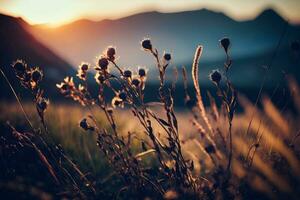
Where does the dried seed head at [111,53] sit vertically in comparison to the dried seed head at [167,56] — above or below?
above

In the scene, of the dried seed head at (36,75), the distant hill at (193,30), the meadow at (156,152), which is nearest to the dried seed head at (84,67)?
the meadow at (156,152)

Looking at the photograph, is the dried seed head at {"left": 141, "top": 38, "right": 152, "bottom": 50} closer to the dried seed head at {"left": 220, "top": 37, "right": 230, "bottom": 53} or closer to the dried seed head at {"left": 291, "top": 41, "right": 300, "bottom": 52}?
the dried seed head at {"left": 220, "top": 37, "right": 230, "bottom": 53}

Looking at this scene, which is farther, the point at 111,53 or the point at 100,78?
the point at 100,78

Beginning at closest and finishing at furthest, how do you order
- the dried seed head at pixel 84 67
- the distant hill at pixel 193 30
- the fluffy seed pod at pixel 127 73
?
1. the fluffy seed pod at pixel 127 73
2. the dried seed head at pixel 84 67
3. the distant hill at pixel 193 30

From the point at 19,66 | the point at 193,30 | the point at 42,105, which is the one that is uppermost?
the point at 19,66

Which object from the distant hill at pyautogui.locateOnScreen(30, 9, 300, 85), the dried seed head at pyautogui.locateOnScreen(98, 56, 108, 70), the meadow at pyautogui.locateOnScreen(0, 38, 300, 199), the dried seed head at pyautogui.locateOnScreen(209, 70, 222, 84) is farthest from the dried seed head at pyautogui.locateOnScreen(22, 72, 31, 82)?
the distant hill at pyautogui.locateOnScreen(30, 9, 300, 85)

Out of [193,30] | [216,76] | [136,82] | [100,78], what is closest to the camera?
[216,76]

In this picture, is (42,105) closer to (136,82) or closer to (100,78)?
(100,78)

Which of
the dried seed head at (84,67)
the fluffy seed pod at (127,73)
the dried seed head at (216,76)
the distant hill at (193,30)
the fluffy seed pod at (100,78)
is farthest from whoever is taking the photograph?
the distant hill at (193,30)

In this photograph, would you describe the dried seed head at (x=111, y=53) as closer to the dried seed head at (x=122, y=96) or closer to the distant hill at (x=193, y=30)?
the dried seed head at (x=122, y=96)

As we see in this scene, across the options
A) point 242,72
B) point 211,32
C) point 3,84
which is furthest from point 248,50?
point 3,84

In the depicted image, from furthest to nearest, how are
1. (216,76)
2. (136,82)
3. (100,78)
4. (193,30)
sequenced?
(193,30), (100,78), (136,82), (216,76)

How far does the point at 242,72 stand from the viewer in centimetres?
4719

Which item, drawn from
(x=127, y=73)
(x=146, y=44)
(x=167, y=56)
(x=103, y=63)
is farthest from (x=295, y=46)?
(x=103, y=63)
